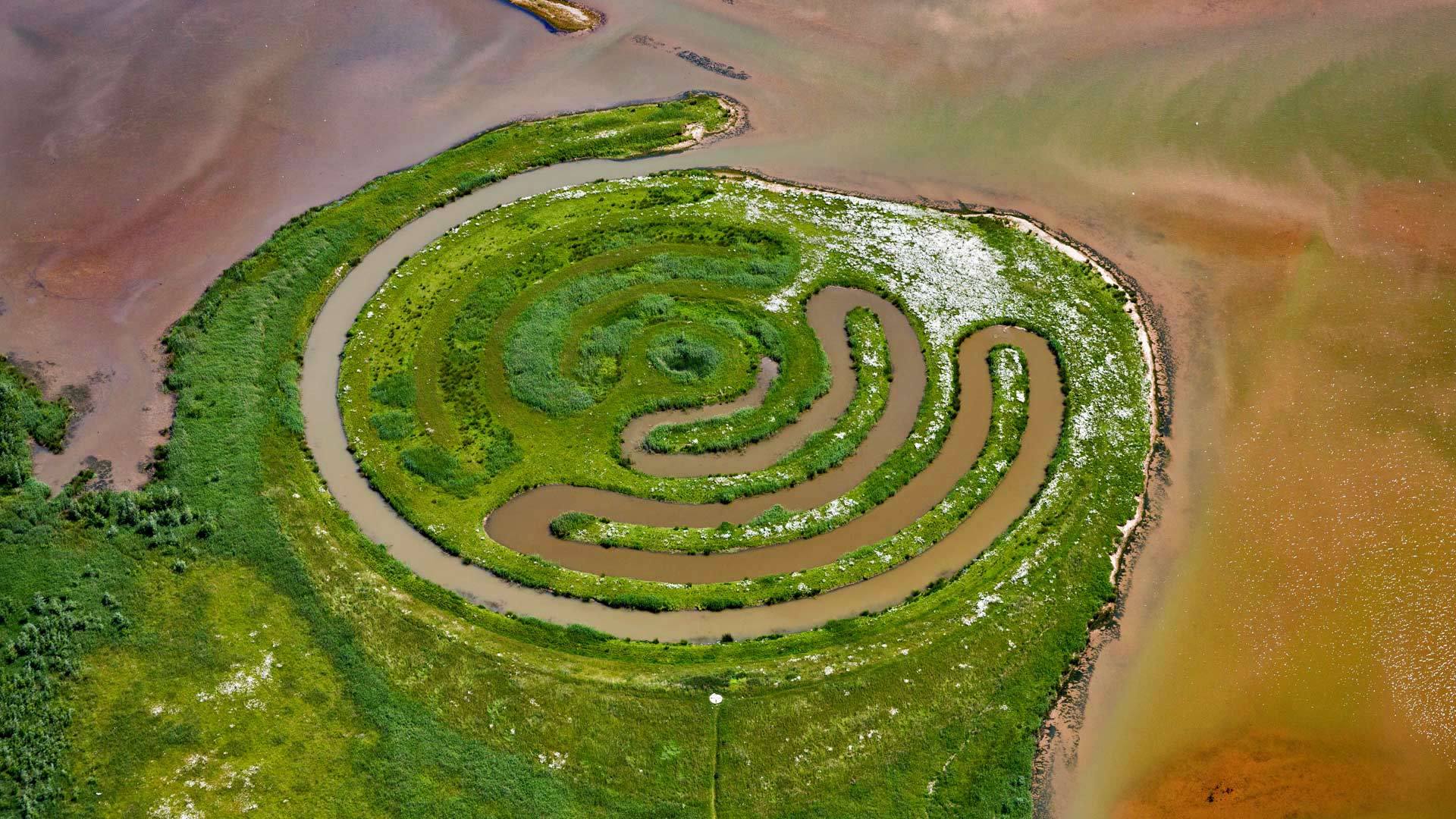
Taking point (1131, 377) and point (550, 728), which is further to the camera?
point (1131, 377)

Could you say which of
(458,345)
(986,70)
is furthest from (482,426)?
(986,70)

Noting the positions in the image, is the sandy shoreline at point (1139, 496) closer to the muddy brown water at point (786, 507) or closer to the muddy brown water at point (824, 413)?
the muddy brown water at point (786, 507)

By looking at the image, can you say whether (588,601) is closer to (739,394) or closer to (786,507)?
(786,507)

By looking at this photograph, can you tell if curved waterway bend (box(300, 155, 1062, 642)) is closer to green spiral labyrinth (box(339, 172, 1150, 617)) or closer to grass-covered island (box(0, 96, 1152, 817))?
green spiral labyrinth (box(339, 172, 1150, 617))

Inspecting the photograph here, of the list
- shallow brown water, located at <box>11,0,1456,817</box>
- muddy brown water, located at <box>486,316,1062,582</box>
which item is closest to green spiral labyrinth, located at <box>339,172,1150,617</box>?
muddy brown water, located at <box>486,316,1062,582</box>

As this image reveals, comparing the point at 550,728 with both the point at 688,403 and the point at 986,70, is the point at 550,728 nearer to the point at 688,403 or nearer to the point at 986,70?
the point at 688,403

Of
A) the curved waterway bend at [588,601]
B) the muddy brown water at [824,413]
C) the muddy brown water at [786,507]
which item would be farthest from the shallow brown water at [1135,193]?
the muddy brown water at [824,413]
